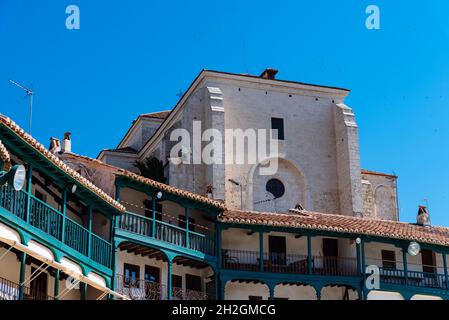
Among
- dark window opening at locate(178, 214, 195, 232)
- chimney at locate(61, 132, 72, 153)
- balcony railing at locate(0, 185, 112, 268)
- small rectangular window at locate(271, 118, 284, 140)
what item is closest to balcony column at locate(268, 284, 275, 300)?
dark window opening at locate(178, 214, 195, 232)

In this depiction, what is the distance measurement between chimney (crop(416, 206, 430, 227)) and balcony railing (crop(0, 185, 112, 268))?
20.1 meters

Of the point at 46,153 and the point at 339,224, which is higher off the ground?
the point at 339,224

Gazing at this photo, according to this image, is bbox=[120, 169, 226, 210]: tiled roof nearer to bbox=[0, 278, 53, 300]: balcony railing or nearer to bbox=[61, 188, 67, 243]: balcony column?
bbox=[61, 188, 67, 243]: balcony column

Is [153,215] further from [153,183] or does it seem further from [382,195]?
[382,195]

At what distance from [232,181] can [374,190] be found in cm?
1359

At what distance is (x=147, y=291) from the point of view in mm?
34594

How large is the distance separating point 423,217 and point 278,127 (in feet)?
37.9

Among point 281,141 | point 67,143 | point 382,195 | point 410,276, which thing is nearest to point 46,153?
point 67,143

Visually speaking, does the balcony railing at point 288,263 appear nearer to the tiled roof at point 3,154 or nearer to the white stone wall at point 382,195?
the tiled roof at point 3,154

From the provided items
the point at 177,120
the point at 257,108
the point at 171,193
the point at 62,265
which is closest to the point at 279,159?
the point at 257,108

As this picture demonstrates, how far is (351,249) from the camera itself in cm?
4097

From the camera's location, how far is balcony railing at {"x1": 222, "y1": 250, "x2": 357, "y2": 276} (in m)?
38.1

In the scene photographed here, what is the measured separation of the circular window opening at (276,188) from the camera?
53.6m
